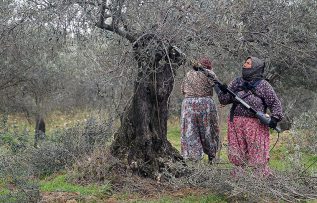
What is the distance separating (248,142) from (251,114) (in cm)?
39

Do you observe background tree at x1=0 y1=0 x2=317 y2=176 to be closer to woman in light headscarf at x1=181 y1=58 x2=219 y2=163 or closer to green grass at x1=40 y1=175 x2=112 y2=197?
woman in light headscarf at x1=181 y1=58 x2=219 y2=163

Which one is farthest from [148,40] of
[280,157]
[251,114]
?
[280,157]

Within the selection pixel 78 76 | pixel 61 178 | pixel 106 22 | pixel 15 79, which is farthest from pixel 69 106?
pixel 106 22

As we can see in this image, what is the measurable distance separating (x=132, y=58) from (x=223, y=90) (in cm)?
133

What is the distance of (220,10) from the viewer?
6457 millimetres

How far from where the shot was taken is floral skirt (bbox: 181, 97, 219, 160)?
8.45 m

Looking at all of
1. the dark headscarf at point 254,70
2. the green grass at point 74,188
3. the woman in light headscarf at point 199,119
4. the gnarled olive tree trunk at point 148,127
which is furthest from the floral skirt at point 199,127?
the green grass at point 74,188

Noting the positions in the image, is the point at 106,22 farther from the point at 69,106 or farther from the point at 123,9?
the point at 69,106

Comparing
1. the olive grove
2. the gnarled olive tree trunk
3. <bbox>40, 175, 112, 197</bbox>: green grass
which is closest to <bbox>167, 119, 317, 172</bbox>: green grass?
the olive grove

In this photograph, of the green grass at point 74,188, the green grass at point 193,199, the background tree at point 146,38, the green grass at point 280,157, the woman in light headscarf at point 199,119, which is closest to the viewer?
the background tree at point 146,38

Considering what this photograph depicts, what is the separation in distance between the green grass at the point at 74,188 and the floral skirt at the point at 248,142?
1.79 m

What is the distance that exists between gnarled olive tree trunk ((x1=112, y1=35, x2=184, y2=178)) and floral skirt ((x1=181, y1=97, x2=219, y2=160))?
0.52 meters

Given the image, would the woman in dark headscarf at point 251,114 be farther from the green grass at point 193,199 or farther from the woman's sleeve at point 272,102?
the green grass at point 193,199

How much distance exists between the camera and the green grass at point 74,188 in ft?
23.6
